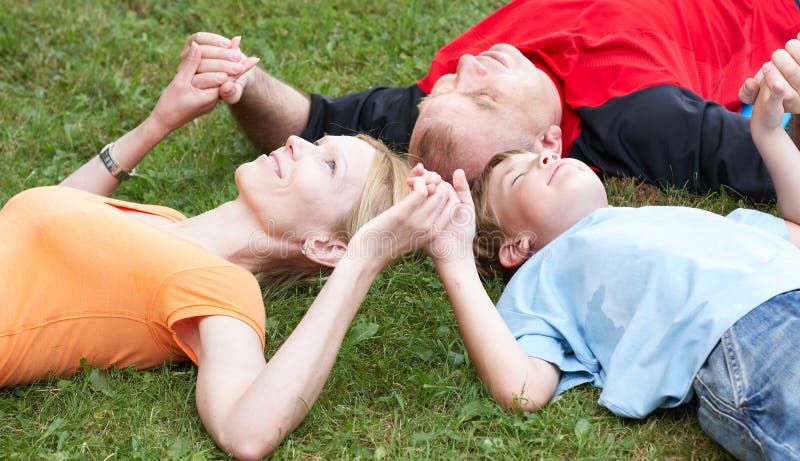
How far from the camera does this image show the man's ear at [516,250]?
11.4 feet

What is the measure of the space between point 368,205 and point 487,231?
1.87ft

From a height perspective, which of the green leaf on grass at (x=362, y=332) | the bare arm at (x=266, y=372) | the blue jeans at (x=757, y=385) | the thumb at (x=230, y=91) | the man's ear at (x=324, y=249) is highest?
the thumb at (x=230, y=91)

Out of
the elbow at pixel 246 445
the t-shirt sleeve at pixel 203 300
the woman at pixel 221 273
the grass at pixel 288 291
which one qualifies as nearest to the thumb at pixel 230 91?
the grass at pixel 288 291

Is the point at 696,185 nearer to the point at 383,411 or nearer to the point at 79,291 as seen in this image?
the point at 383,411

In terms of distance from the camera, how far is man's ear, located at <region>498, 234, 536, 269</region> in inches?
137

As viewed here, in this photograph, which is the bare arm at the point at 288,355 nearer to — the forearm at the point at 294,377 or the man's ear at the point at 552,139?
the forearm at the point at 294,377

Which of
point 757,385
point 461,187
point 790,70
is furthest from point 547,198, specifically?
point 757,385

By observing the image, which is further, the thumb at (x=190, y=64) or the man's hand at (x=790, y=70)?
the thumb at (x=190, y=64)

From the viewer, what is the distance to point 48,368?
3.02 m

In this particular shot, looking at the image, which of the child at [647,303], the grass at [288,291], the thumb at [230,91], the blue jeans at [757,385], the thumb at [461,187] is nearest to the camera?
the blue jeans at [757,385]

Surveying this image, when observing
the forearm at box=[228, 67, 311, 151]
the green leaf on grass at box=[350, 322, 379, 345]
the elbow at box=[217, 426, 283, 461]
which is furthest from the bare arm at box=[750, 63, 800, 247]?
the forearm at box=[228, 67, 311, 151]

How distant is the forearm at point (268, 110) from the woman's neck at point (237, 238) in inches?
52.1

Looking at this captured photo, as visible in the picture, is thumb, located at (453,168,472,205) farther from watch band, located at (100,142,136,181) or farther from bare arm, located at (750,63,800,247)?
watch band, located at (100,142,136,181)

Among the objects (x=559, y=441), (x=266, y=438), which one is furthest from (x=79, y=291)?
(x=559, y=441)
